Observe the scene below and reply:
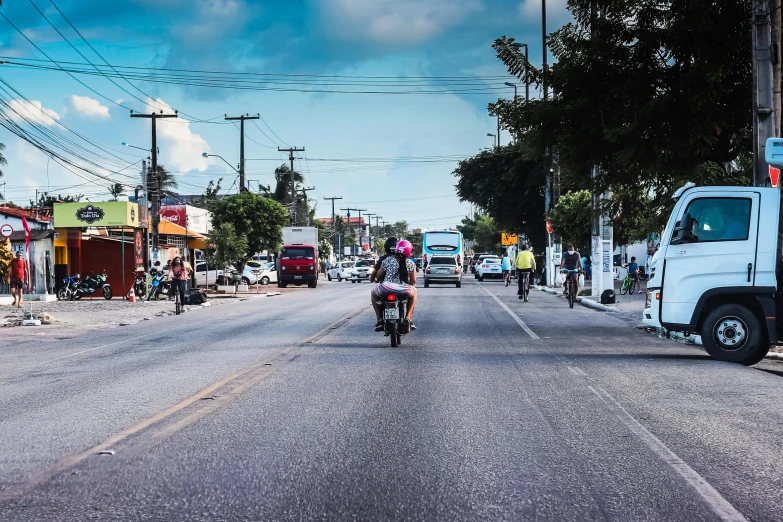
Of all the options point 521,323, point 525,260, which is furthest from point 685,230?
point 525,260

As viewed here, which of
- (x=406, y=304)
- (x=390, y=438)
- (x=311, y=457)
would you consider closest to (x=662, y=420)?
(x=390, y=438)

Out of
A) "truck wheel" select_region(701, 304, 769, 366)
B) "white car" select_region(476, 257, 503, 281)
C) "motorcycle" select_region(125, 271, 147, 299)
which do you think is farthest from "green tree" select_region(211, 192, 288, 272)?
"truck wheel" select_region(701, 304, 769, 366)

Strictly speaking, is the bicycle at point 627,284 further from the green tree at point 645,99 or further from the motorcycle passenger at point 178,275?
the motorcycle passenger at point 178,275

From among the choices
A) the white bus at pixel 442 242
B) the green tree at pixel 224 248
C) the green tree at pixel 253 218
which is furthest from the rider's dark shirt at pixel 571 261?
the green tree at pixel 253 218

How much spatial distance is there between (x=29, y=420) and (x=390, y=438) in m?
3.43

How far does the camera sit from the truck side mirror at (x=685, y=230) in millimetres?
13898

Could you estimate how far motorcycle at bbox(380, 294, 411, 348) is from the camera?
50.9 feet

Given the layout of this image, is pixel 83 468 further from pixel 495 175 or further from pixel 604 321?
pixel 495 175

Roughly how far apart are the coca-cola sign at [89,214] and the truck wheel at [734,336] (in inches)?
1299

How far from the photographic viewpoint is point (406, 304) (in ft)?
52.9

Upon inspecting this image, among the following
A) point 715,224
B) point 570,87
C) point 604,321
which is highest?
point 570,87

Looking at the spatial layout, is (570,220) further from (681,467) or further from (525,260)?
(681,467)

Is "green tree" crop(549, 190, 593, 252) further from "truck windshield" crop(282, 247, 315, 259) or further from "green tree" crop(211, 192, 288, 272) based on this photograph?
"green tree" crop(211, 192, 288, 272)

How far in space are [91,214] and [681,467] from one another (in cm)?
→ 3850
